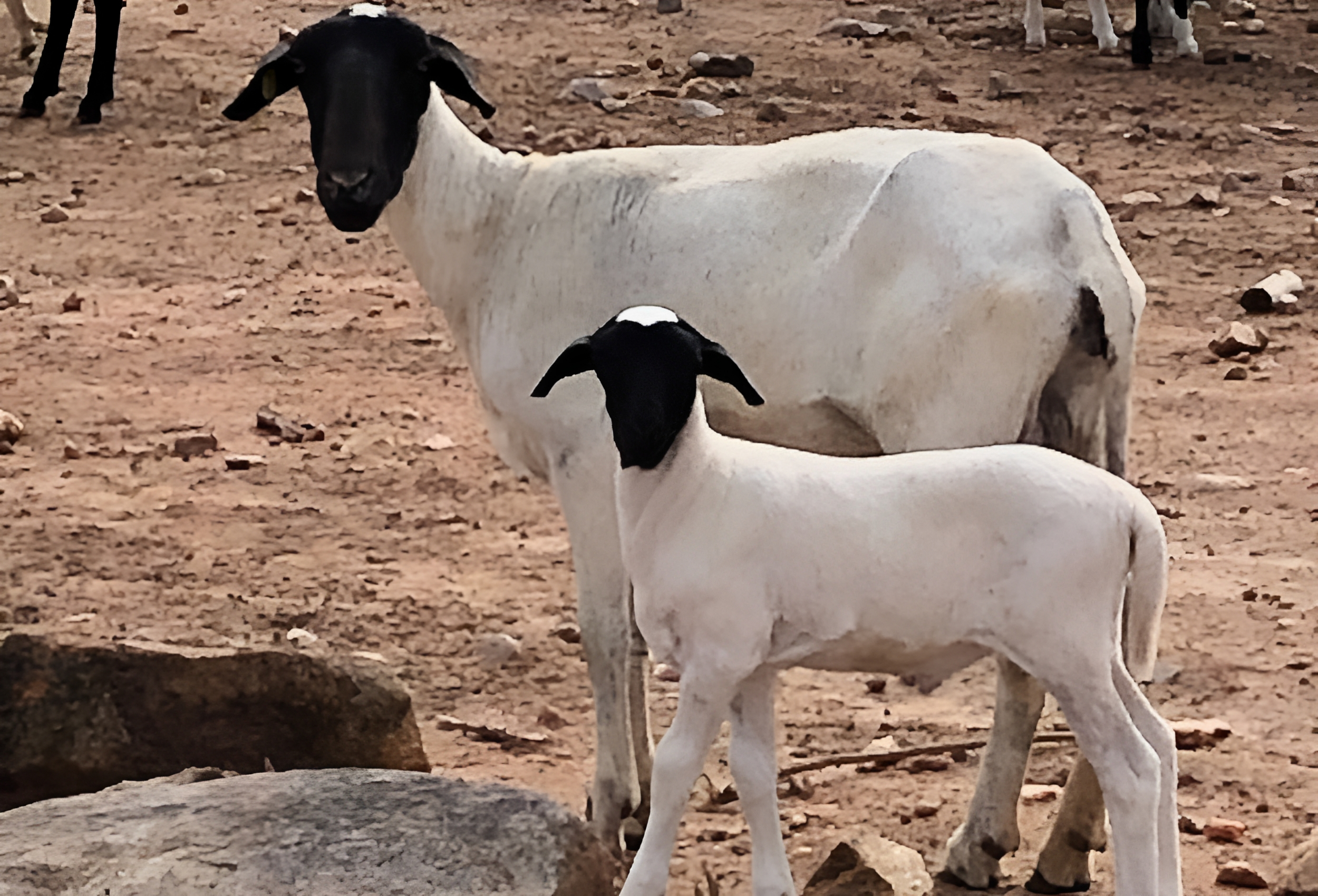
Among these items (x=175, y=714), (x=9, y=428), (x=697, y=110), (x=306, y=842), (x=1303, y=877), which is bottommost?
(x=9, y=428)

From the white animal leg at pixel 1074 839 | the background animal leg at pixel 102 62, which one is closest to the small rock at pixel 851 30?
the background animal leg at pixel 102 62

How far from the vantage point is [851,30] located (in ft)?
45.3

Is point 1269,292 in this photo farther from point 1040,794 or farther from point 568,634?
point 1040,794

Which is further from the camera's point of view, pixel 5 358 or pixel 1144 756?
pixel 5 358

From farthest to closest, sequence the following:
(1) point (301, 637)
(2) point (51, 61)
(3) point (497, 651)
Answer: (2) point (51, 61), (1) point (301, 637), (3) point (497, 651)

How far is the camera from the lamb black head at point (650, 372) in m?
3.48

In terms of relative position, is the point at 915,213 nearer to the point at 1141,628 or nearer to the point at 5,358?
the point at 1141,628

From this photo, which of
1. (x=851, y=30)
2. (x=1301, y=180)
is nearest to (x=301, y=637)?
(x=1301, y=180)

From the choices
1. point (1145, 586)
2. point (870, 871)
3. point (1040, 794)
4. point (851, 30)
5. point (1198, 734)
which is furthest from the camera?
point (851, 30)

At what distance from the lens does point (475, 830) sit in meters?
3.89

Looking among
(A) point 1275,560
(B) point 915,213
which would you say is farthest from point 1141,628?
(A) point 1275,560

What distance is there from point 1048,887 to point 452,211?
2.32 metres

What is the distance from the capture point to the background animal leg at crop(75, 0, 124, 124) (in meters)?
12.2

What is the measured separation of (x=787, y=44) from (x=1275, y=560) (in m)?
7.68
